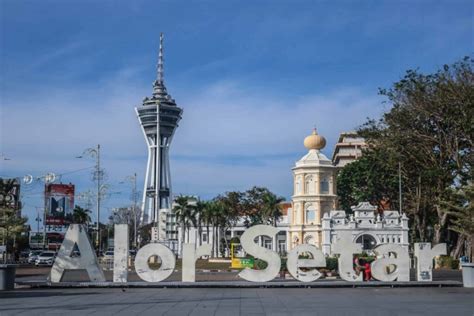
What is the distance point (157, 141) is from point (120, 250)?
160893mm

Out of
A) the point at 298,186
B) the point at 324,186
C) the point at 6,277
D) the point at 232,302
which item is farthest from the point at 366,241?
the point at 232,302

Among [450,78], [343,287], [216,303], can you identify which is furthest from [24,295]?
[450,78]

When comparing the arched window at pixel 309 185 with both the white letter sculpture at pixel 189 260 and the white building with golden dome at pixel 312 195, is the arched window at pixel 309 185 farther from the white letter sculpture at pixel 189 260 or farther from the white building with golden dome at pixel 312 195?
the white letter sculpture at pixel 189 260

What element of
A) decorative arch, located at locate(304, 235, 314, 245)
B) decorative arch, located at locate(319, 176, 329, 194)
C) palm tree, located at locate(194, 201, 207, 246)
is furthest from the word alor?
palm tree, located at locate(194, 201, 207, 246)

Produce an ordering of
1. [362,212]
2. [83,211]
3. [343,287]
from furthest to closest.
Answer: [83,211]
[362,212]
[343,287]

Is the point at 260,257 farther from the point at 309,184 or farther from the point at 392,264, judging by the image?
the point at 309,184

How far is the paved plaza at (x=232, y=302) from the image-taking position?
20391mm

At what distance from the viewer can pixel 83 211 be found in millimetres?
100188

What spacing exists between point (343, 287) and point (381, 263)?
271cm

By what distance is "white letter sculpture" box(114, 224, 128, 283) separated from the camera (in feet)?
111

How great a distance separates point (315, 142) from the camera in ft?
266

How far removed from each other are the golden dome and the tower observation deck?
114423 millimetres

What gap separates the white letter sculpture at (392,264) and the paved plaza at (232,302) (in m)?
2.56

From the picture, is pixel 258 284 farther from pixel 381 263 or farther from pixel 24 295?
pixel 24 295
